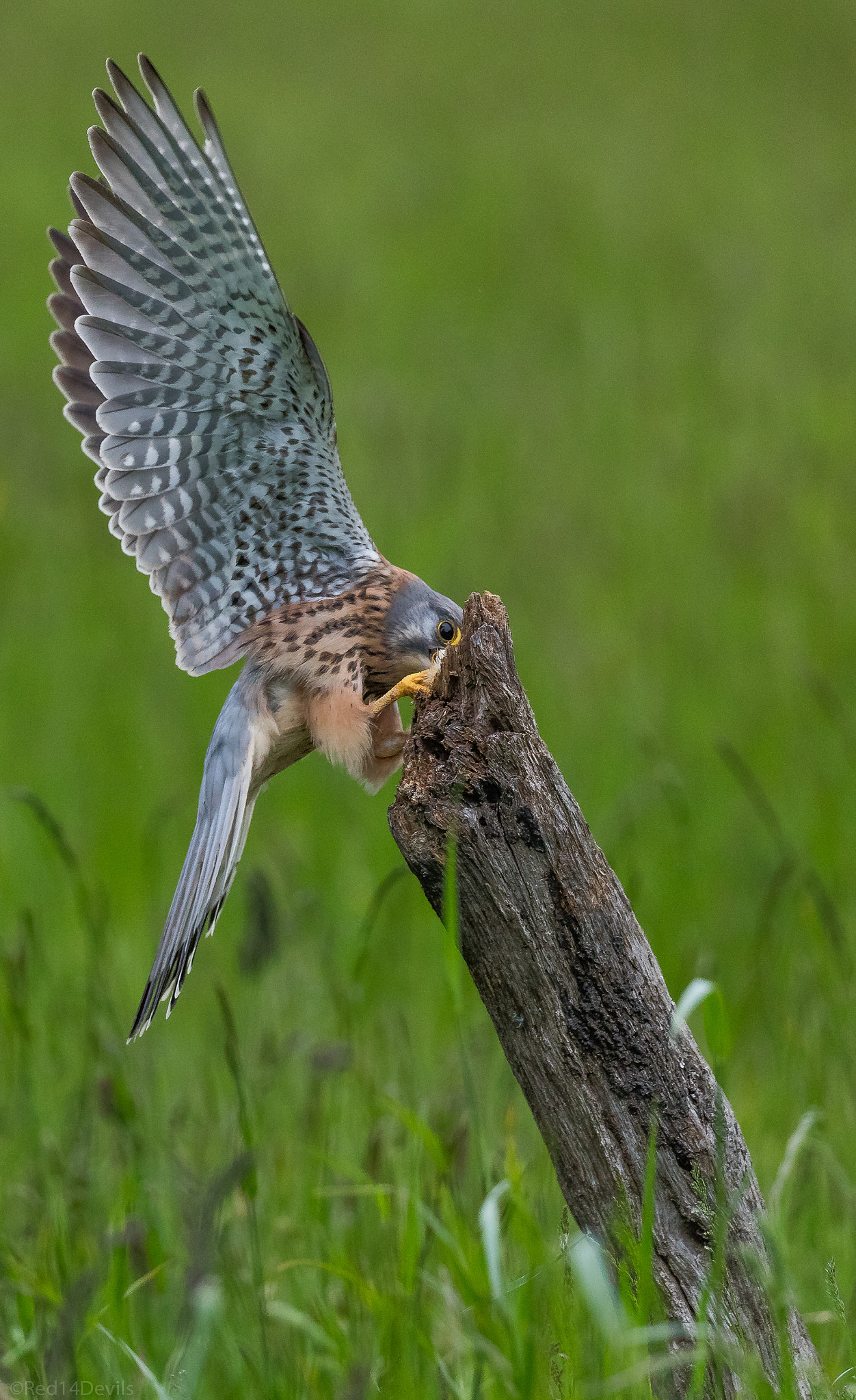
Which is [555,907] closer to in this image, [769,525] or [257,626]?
[257,626]

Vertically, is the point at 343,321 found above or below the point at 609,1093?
above

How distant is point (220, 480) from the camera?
10.6 ft

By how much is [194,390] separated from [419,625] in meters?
0.73

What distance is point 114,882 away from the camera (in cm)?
627

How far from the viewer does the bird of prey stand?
290 cm

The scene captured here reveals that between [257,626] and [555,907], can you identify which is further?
[257,626]

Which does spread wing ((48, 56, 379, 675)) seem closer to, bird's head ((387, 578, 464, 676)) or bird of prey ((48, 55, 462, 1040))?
bird of prey ((48, 55, 462, 1040))

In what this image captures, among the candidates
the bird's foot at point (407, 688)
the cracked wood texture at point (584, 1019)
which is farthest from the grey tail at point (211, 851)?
the cracked wood texture at point (584, 1019)

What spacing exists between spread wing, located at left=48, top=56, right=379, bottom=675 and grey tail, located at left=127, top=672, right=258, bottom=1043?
0.30m

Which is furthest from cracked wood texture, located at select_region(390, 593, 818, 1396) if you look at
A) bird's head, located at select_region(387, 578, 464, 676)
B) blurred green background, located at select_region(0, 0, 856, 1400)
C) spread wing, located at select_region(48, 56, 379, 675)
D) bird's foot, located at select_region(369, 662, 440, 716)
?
spread wing, located at select_region(48, 56, 379, 675)

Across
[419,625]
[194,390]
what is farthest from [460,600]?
[194,390]

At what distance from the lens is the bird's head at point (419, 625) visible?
10.6 feet

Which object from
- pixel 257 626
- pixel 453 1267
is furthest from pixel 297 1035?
pixel 453 1267

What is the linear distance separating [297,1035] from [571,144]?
15168 millimetres
